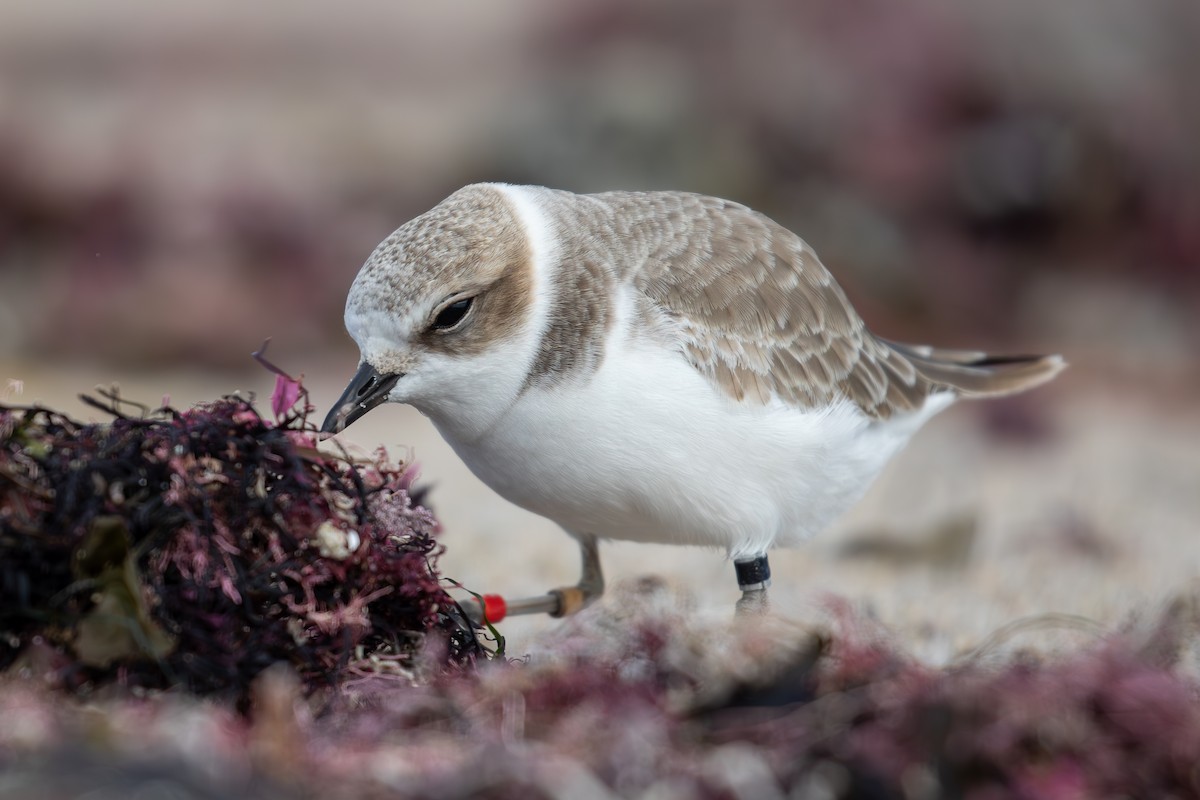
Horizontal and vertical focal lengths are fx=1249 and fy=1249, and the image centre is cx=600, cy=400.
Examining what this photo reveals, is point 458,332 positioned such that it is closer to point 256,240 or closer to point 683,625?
point 683,625

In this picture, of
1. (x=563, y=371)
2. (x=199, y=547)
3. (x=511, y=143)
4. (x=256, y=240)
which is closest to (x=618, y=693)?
(x=199, y=547)

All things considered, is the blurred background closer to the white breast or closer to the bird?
the bird

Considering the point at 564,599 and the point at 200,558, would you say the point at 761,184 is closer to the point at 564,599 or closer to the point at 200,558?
the point at 564,599

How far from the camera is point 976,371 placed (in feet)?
12.1

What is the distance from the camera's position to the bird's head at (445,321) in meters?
2.41

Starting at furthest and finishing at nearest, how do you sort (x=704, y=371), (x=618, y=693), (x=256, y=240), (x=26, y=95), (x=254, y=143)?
(x=26, y=95), (x=254, y=143), (x=256, y=240), (x=704, y=371), (x=618, y=693)

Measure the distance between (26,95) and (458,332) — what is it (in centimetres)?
772

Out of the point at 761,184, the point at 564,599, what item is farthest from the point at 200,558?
the point at 761,184

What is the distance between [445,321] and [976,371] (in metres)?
1.89

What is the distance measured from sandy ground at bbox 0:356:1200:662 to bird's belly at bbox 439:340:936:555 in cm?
21

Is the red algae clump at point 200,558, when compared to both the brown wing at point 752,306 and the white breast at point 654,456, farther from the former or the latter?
the brown wing at point 752,306

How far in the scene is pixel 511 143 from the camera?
789 cm

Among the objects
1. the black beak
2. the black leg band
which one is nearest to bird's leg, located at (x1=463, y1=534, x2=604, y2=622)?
the black leg band

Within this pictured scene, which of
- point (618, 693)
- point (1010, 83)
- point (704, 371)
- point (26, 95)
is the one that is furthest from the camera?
point (26, 95)
